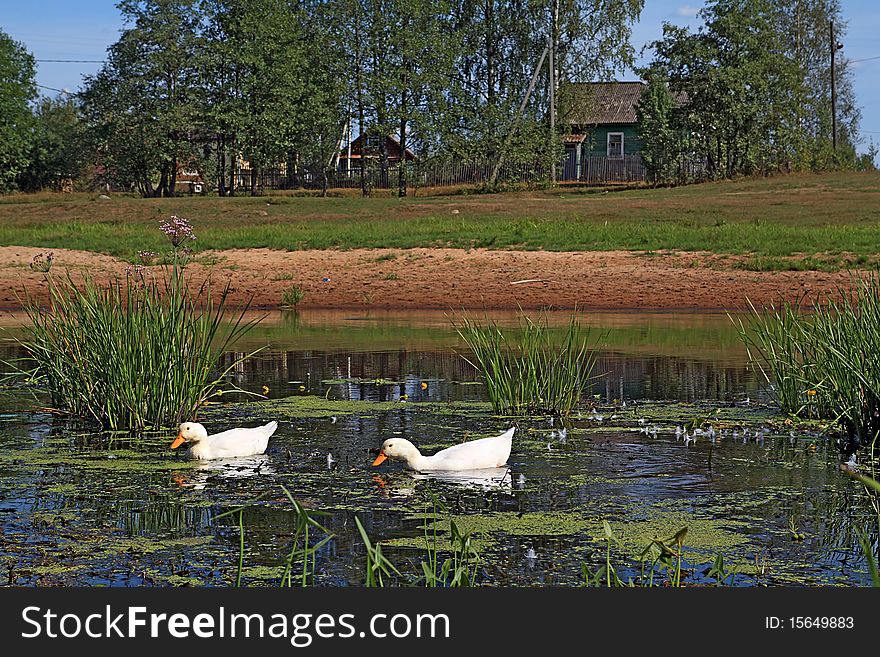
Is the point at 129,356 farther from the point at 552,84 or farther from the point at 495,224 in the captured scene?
the point at 552,84

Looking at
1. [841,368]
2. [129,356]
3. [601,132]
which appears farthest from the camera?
[601,132]

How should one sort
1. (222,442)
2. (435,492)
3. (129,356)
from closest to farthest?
(435,492) < (222,442) < (129,356)

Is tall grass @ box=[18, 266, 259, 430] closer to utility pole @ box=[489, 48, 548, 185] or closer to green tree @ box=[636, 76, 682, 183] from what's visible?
utility pole @ box=[489, 48, 548, 185]

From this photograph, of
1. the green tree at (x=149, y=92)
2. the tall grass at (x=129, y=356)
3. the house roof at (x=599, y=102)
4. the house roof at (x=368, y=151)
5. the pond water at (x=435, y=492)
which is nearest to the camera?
the pond water at (x=435, y=492)

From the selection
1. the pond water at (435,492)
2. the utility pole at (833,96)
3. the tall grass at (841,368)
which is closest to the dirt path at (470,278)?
the pond water at (435,492)

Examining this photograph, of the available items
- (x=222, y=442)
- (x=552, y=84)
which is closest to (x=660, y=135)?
(x=552, y=84)

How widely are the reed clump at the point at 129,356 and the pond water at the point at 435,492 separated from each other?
0.26 m

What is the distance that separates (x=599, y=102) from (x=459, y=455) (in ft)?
195

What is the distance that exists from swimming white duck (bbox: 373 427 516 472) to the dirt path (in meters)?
11.4

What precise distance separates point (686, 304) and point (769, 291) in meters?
1.32

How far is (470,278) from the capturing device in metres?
21.6

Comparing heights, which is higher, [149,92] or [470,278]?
[149,92]

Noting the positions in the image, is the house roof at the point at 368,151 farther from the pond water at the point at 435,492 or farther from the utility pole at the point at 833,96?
the pond water at the point at 435,492

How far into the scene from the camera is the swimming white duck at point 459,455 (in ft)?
23.7
